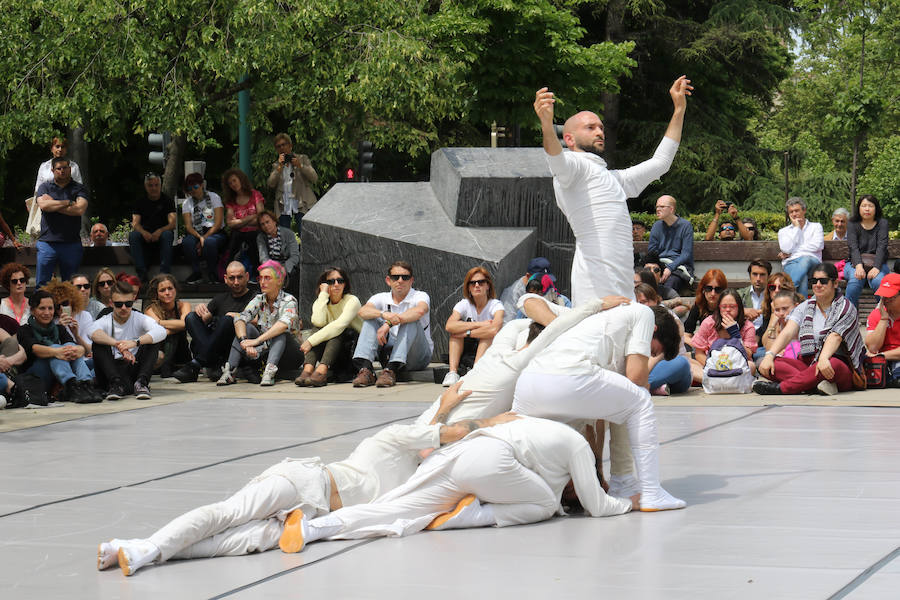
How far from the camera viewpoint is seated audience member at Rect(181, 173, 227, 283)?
15.7 m

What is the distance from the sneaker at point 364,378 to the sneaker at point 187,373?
187 cm

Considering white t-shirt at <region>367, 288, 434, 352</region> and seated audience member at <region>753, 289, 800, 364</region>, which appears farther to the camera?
white t-shirt at <region>367, 288, 434, 352</region>

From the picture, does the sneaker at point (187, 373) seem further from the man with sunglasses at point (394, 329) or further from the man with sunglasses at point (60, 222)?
the man with sunglasses at point (60, 222)

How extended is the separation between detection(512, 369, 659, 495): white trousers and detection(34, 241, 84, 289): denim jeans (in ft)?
31.6

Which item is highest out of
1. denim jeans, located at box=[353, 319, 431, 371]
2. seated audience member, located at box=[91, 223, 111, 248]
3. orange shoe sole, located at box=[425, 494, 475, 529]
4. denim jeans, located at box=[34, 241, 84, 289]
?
seated audience member, located at box=[91, 223, 111, 248]

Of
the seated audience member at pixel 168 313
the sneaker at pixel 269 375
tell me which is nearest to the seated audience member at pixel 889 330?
the sneaker at pixel 269 375

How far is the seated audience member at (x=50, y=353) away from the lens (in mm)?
11367

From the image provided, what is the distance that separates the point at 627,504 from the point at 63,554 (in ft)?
8.63

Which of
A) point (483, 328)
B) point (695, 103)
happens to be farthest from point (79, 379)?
point (695, 103)

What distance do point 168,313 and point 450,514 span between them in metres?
8.17

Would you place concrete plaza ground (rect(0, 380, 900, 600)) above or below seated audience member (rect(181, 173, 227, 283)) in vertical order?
below

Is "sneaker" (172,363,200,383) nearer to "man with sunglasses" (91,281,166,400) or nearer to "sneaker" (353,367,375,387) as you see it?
"man with sunglasses" (91,281,166,400)

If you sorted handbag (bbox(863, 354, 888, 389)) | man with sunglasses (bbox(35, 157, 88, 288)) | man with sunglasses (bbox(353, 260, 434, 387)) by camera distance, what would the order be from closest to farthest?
handbag (bbox(863, 354, 888, 389)) → man with sunglasses (bbox(353, 260, 434, 387)) → man with sunglasses (bbox(35, 157, 88, 288))

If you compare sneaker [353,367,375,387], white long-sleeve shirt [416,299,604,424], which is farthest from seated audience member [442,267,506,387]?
white long-sleeve shirt [416,299,604,424]
